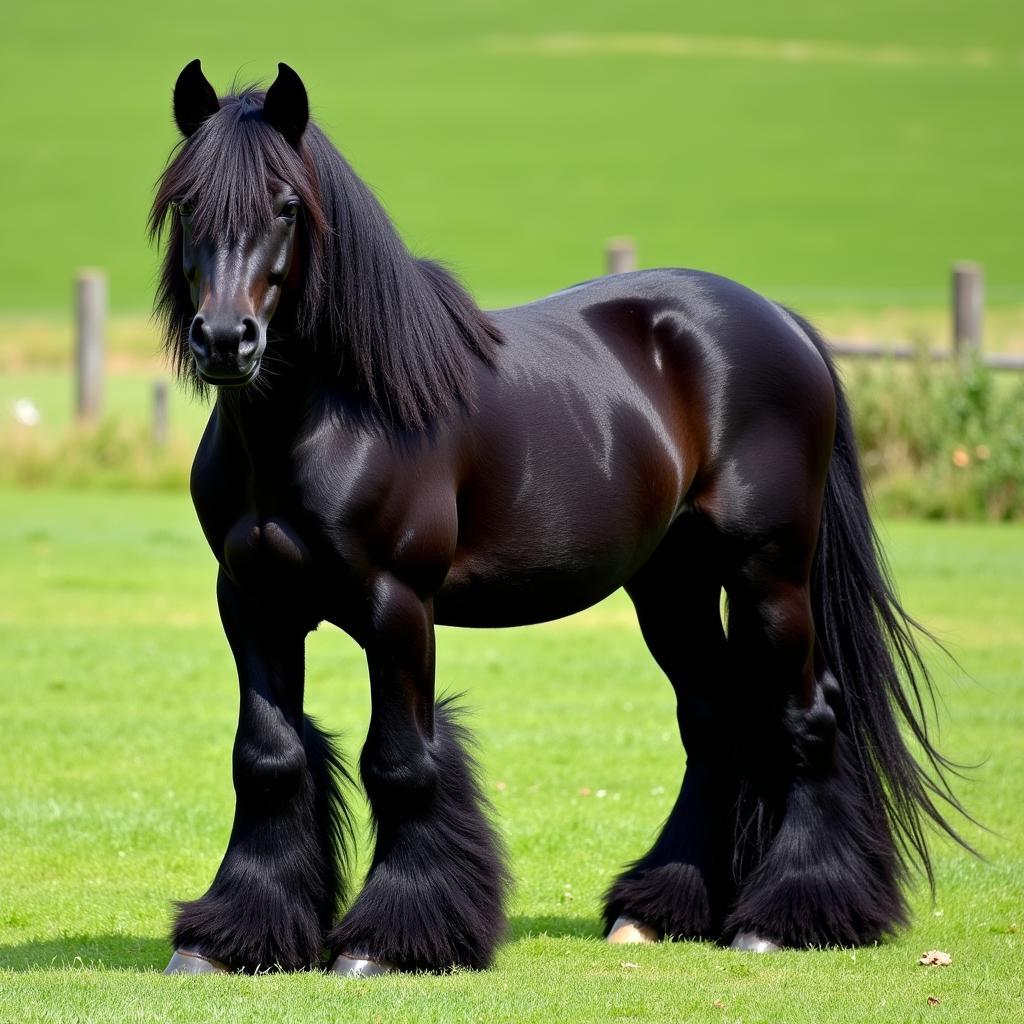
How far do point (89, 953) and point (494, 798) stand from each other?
2.63 m

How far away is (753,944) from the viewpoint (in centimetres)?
523

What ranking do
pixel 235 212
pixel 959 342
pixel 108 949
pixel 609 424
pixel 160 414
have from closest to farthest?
pixel 235 212 → pixel 609 424 → pixel 108 949 → pixel 959 342 → pixel 160 414

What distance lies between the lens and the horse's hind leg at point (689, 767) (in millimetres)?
5445

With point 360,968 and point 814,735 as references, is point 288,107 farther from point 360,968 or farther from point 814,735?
point 814,735

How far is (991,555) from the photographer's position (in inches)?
558

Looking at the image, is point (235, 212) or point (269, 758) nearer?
point (235, 212)

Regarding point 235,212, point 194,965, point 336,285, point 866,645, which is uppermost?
point 235,212

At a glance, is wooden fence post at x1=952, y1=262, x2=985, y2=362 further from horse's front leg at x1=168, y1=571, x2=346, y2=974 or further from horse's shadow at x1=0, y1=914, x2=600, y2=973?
horse's front leg at x1=168, y1=571, x2=346, y2=974

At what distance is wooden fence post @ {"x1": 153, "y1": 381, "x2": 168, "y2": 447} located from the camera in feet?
62.4

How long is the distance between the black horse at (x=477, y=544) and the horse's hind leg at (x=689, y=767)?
0.03 ft

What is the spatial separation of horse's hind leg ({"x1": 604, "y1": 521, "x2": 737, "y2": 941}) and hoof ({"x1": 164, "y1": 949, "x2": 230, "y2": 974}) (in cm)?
131

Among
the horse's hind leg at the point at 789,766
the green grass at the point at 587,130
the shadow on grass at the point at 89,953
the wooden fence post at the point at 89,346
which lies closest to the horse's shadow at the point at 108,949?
the shadow on grass at the point at 89,953

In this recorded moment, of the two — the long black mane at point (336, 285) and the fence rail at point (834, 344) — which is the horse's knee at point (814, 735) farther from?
the fence rail at point (834, 344)

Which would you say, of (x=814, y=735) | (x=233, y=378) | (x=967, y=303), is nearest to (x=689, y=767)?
(x=814, y=735)
